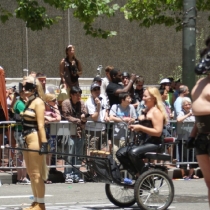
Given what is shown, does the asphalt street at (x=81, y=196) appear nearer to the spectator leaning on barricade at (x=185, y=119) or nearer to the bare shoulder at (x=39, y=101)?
the spectator leaning on barricade at (x=185, y=119)

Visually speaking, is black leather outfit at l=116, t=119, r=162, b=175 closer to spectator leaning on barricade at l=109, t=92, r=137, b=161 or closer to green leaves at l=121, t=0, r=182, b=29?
spectator leaning on barricade at l=109, t=92, r=137, b=161

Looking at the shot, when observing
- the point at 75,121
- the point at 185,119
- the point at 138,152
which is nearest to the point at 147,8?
the point at 185,119

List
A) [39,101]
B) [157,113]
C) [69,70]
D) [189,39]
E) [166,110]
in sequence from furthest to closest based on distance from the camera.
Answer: [69,70]
[166,110]
[189,39]
[157,113]
[39,101]

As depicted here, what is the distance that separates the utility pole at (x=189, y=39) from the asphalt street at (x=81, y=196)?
2278 millimetres

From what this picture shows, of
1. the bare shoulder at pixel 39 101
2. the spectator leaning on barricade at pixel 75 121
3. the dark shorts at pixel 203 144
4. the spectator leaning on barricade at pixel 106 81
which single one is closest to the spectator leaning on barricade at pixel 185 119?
the spectator leaning on barricade at pixel 106 81

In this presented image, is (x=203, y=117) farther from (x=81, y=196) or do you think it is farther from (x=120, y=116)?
(x=120, y=116)

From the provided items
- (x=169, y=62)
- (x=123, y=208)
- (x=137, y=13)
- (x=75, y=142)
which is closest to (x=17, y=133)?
(x=75, y=142)

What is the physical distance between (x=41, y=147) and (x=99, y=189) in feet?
12.3

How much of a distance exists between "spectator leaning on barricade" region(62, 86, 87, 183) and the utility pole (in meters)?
2.45

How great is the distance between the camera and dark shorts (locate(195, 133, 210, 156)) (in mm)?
7273

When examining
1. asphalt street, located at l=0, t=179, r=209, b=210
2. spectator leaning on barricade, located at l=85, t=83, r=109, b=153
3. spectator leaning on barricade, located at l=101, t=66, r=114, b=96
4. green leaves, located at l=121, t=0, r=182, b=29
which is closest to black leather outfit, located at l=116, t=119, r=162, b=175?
asphalt street, located at l=0, t=179, r=209, b=210

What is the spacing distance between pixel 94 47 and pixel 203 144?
772 inches

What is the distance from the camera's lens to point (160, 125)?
10.5m

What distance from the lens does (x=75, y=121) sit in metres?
14.1
